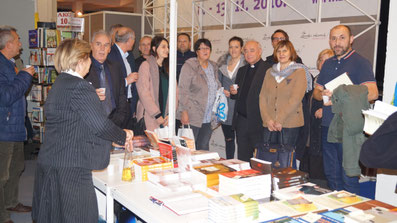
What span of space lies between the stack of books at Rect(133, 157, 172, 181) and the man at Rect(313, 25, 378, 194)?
1526 millimetres

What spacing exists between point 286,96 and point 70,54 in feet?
7.37

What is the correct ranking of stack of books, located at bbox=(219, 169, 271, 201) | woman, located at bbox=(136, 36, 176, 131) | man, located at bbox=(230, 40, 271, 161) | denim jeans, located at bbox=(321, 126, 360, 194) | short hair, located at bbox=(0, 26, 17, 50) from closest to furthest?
stack of books, located at bbox=(219, 169, 271, 201) < denim jeans, located at bbox=(321, 126, 360, 194) < short hair, located at bbox=(0, 26, 17, 50) < woman, located at bbox=(136, 36, 176, 131) < man, located at bbox=(230, 40, 271, 161)

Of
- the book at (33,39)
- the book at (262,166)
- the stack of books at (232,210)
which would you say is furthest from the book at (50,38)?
the stack of books at (232,210)

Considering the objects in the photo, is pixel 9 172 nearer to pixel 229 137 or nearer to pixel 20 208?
pixel 20 208

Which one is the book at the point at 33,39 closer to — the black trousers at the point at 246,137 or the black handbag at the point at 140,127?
the black handbag at the point at 140,127

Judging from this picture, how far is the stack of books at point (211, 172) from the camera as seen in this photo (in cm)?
215

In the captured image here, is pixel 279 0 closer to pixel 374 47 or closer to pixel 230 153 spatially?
pixel 374 47

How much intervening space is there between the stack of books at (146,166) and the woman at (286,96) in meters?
1.65

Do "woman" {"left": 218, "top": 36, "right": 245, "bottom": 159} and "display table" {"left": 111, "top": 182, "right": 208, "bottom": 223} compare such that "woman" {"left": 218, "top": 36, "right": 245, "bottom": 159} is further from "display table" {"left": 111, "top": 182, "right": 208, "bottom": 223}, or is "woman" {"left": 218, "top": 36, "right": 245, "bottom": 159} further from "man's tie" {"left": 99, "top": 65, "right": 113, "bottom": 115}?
"display table" {"left": 111, "top": 182, "right": 208, "bottom": 223}

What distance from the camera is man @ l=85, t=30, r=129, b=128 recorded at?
10.8 feet

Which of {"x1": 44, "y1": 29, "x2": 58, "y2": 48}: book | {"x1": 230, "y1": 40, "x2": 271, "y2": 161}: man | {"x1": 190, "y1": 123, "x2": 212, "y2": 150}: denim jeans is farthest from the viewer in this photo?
{"x1": 44, "y1": 29, "x2": 58, "y2": 48}: book

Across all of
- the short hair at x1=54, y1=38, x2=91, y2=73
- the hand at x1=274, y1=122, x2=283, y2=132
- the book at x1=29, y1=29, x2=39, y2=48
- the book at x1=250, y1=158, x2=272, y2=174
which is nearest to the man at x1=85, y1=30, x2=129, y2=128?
the short hair at x1=54, y1=38, x2=91, y2=73

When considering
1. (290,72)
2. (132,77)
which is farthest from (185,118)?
(290,72)

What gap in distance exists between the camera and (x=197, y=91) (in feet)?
13.9
